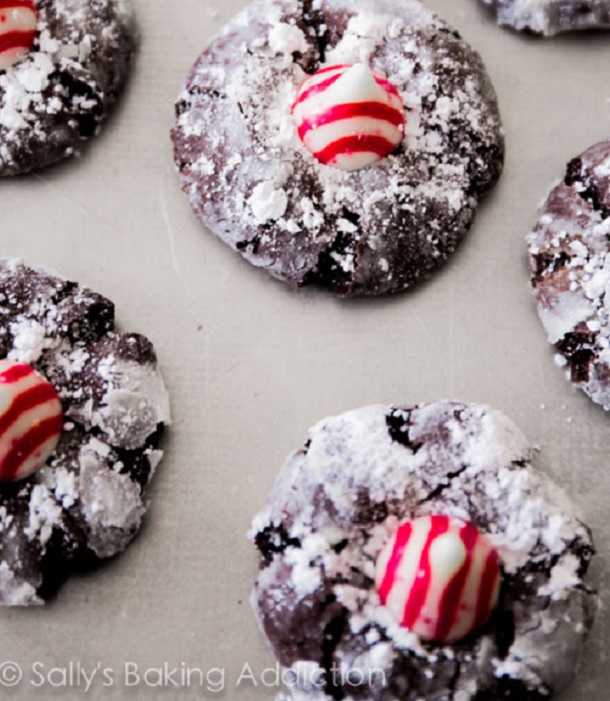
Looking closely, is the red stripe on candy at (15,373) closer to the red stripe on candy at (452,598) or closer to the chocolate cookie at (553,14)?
the red stripe on candy at (452,598)

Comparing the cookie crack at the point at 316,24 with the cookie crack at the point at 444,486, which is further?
the cookie crack at the point at 316,24

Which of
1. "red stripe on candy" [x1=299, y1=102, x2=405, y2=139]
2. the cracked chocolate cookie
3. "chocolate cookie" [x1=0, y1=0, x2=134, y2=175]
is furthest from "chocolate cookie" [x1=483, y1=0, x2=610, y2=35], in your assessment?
"chocolate cookie" [x1=0, y1=0, x2=134, y2=175]

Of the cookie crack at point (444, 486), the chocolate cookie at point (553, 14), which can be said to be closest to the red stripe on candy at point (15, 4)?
the chocolate cookie at point (553, 14)

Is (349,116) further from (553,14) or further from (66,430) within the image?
(66,430)

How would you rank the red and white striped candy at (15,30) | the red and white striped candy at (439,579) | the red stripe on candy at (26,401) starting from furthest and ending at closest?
the red and white striped candy at (15,30) < the red stripe on candy at (26,401) < the red and white striped candy at (439,579)

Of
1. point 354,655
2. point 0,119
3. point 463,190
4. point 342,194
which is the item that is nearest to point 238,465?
point 354,655

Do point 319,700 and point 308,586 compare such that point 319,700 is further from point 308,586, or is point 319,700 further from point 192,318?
point 192,318
